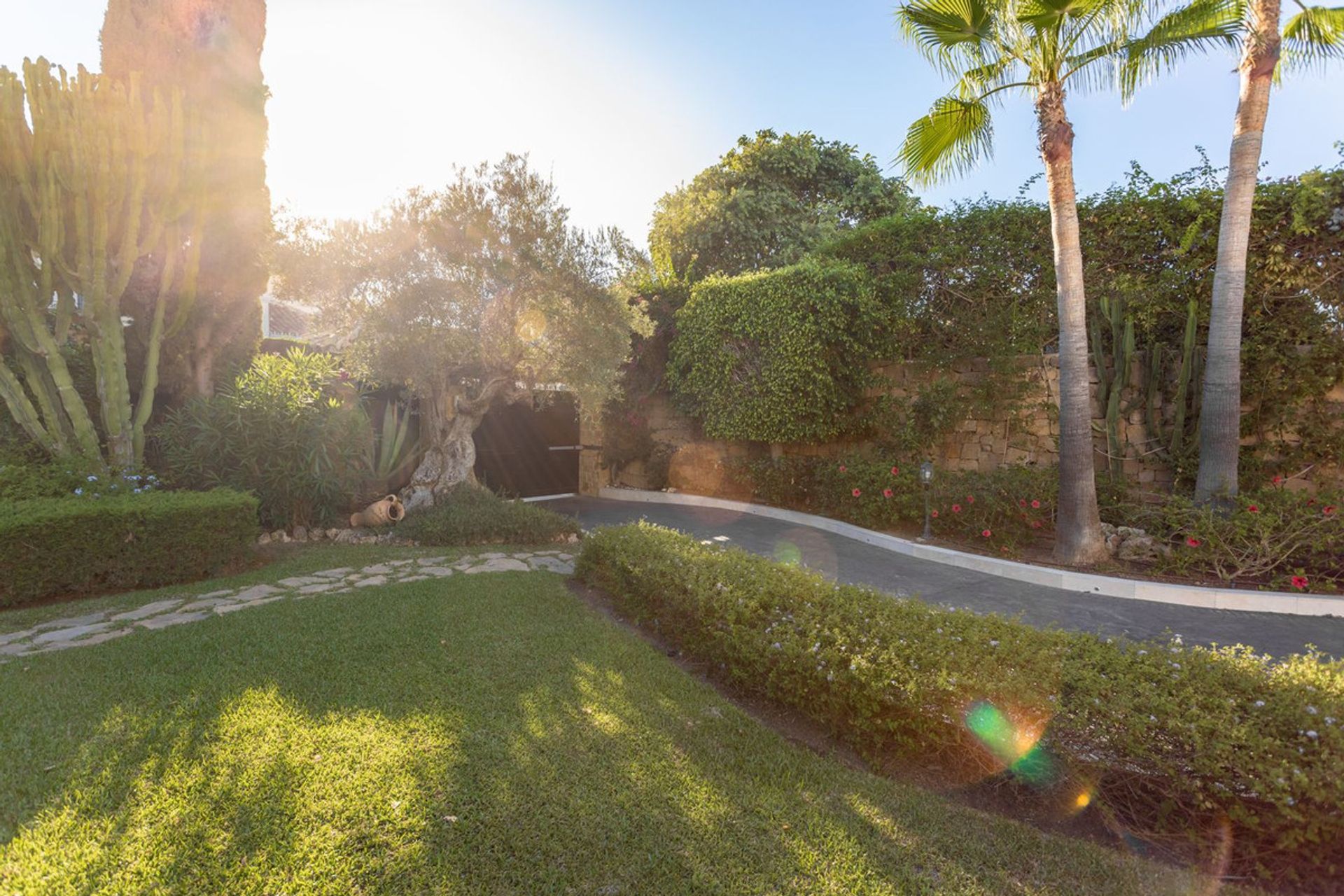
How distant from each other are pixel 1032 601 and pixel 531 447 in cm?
907

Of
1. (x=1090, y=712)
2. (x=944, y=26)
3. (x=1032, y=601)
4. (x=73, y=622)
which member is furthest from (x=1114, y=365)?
(x=73, y=622)

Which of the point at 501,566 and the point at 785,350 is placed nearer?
the point at 501,566

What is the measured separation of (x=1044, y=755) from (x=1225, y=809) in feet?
1.91

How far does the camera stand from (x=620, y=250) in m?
8.60

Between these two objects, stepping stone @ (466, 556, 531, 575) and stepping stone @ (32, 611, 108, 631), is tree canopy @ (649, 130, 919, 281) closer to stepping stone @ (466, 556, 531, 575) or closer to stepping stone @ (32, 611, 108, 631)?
stepping stone @ (466, 556, 531, 575)

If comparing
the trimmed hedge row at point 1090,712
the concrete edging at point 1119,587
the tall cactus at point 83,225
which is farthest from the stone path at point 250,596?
the concrete edging at point 1119,587

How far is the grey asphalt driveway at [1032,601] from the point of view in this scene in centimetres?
468

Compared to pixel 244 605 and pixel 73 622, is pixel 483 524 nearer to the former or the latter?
pixel 244 605

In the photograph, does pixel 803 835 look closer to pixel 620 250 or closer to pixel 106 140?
pixel 620 250

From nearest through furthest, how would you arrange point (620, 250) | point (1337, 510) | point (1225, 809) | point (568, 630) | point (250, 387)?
point (1225, 809), point (568, 630), point (1337, 510), point (250, 387), point (620, 250)

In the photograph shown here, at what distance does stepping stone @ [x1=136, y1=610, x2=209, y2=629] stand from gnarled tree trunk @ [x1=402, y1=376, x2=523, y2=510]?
370 cm

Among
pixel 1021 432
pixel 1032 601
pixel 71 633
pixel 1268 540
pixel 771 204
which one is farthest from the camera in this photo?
pixel 771 204

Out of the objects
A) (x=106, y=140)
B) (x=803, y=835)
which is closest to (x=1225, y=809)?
(x=803, y=835)

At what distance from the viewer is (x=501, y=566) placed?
632 cm
